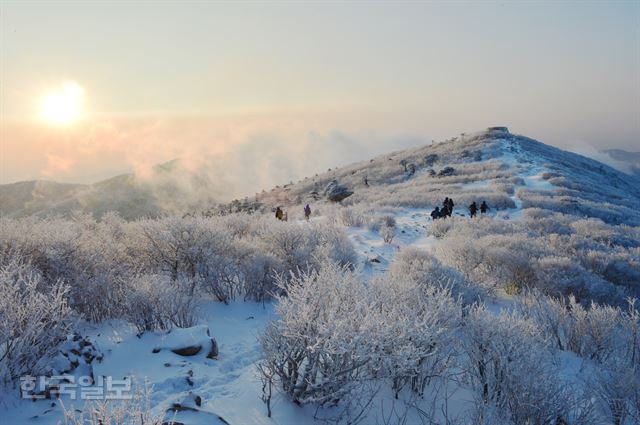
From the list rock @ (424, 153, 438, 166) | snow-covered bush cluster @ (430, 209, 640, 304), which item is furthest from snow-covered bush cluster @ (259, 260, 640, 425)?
rock @ (424, 153, 438, 166)

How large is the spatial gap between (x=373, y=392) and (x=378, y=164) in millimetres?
50046

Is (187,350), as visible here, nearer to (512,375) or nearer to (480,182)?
(512,375)

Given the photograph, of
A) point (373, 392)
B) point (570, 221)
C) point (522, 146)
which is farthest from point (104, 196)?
point (373, 392)

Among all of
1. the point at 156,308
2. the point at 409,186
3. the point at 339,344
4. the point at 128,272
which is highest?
the point at 339,344

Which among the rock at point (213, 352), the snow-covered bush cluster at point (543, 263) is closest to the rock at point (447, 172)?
the snow-covered bush cluster at point (543, 263)

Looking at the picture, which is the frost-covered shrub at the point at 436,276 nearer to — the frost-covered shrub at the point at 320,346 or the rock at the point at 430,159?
the frost-covered shrub at the point at 320,346

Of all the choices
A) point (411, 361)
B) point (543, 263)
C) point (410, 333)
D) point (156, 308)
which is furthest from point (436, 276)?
point (156, 308)

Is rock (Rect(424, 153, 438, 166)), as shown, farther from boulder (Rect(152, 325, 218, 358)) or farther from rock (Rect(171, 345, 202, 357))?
rock (Rect(171, 345, 202, 357))

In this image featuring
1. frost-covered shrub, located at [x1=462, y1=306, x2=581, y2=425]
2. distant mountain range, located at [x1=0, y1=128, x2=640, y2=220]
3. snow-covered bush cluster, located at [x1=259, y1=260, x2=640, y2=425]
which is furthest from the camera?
distant mountain range, located at [x1=0, y1=128, x2=640, y2=220]

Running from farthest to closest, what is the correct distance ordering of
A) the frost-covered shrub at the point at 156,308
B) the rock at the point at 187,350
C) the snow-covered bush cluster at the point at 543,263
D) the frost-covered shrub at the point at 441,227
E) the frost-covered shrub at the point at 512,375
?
the frost-covered shrub at the point at 441,227, the snow-covered bush cluster at the point at 543,263, the frost-covered shrub at the point at 156,308, the rock at the point at 187,350, the frost-covered shrub at the point at 512,375

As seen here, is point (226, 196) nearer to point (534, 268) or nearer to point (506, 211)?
point (506, 211)

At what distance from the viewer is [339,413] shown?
18.1 feet

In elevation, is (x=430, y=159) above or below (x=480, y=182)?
above

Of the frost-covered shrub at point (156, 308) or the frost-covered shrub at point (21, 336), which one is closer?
the frost-covered shrub at point (21, 336)
